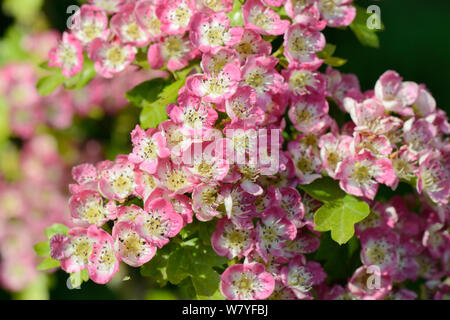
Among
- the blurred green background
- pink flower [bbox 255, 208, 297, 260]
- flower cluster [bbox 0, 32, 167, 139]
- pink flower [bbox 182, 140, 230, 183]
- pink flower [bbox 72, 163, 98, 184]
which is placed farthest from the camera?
the blurred green background

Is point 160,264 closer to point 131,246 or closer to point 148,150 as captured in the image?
point 131,246

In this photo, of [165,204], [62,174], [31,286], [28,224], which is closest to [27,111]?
[62,174]

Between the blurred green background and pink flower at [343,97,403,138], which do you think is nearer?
pink flower at [343,97,403,138]

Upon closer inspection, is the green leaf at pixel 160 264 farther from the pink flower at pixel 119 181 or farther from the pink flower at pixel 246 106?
the pink flower at pixel 246 106

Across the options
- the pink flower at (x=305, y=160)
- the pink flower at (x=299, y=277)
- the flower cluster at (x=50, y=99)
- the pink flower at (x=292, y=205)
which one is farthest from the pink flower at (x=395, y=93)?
the flower cluster at (x=50, y=99)

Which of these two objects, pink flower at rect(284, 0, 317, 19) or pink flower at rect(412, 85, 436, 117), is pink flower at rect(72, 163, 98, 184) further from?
pink flower at rect(412, 85, 436, 117)

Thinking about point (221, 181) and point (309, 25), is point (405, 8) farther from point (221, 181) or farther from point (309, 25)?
point (221, 181)

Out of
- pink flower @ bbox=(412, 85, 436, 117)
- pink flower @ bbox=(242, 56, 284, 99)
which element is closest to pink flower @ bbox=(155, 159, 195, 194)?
pink flower @ bbox=(242, 56, 284, 99)
